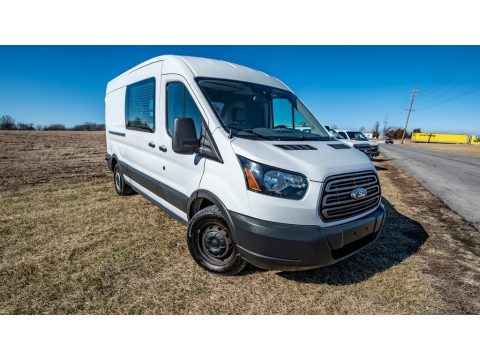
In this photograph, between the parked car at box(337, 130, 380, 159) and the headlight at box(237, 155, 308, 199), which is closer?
the headlight at box(237, 155, 308, 199)

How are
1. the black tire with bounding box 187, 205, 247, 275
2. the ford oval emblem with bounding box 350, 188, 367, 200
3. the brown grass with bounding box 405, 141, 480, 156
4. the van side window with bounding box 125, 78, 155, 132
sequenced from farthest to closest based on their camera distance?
the brown grass with bounding box 405, 141, 480, 156, the van side window with bounding box 125, 78, 155, 132, the black tire with bounding box 187, 205, 247, 275, the ford oval emblem with bounding box 350, 188, 367, 200

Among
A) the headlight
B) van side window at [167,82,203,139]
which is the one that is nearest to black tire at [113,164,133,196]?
van side window at [167,82,203,139]

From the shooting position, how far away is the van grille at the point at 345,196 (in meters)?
2.46

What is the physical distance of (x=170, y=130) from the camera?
3561 millimetres

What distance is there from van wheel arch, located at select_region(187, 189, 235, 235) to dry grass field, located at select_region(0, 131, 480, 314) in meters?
0.69

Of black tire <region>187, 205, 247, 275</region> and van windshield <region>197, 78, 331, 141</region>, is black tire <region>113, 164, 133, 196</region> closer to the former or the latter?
black tire <region>187, 205, 247, 275</region>

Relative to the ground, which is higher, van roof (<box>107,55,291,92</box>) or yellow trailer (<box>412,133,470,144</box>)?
van roof (<box>107,55,291,92</box>)

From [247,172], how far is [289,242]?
0.74 metres

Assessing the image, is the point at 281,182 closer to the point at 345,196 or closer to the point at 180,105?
the point at 345,196

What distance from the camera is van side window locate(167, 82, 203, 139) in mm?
3051

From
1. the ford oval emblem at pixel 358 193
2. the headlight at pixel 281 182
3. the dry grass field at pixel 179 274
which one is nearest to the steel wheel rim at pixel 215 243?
the dry grass field at pixel 179 274

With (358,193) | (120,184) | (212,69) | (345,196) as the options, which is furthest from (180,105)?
(120,184)

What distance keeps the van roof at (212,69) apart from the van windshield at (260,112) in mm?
101

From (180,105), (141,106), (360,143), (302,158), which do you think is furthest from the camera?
(360,143)
